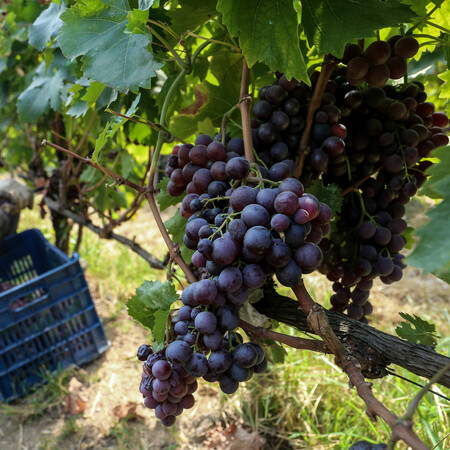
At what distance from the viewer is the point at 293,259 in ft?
2.00

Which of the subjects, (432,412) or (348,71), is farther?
(432,412)

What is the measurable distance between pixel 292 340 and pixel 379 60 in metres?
0.53

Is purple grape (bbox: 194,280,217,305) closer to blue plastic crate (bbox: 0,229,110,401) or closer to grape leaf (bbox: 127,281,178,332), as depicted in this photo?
grape leaf (bbox: 127,281,178,332)

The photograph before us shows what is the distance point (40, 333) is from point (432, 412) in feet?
6.34

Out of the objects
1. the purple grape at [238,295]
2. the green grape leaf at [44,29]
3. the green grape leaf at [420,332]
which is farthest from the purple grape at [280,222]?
the green grape leaf at [44,29]

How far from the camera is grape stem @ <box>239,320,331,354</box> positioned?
2.12 feet

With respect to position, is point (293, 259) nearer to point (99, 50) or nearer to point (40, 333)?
point (99, 50)

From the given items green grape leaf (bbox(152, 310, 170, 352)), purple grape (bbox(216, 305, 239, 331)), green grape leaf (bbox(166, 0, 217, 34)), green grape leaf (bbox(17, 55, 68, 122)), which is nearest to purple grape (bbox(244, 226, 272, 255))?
purple grape (bbox(216, 305, 239, 331))

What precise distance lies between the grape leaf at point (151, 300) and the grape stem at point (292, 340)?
145 mm

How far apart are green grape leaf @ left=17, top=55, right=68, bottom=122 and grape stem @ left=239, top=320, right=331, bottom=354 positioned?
4.36 ft

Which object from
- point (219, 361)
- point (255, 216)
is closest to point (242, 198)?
point (255, 216)

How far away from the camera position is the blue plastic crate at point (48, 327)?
2232 mm

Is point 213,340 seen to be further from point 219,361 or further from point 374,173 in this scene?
point 374,173

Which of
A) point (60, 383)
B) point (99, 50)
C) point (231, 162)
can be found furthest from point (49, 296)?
point (231, 162)
